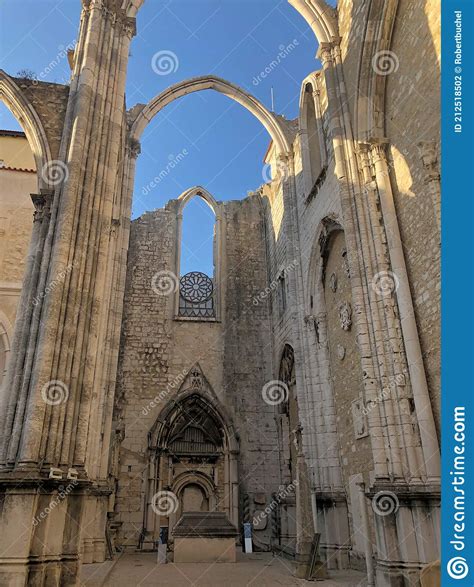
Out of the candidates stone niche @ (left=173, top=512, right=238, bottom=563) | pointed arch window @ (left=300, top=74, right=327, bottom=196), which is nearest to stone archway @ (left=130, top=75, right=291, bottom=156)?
pointed arch window @ (left=300, top=74, right=327, bottom=196)

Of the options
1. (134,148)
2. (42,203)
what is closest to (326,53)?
(134,148)

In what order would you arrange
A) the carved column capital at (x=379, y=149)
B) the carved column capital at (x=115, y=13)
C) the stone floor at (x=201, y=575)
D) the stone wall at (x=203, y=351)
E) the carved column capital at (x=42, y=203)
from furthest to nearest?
the stone wall at (x=203, y=351) → the carved column capital at (x=115, y=13) → the carved column capital at (x=379, y=149) → the carved column capital at (x=42, y=203) → the stone floor at (x=201, y=575)

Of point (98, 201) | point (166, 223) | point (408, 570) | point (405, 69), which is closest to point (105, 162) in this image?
point (98, 201)

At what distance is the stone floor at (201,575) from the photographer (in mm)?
6395

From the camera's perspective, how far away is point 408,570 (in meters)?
5.70

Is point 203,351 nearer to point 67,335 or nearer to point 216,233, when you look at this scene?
point 216,233

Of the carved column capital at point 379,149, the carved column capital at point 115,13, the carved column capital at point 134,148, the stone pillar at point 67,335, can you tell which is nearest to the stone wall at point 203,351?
the carved column capital at point 134,148

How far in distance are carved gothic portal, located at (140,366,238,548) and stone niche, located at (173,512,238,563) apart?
12.5ft

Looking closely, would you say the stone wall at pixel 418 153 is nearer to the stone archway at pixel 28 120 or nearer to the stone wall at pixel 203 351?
the stone archway at pixel 28 120

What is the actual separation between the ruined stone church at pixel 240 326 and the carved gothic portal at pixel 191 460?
0.06 m

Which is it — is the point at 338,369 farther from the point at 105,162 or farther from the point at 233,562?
the point at 105,162

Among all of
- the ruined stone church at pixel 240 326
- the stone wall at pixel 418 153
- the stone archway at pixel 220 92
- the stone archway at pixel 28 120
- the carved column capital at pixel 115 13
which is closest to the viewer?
the ruined stone church at pixel 240 326

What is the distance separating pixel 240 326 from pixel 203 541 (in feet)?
24.0

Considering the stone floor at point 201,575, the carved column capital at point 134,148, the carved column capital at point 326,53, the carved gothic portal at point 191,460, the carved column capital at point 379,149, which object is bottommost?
the stone floor at point 201,575
